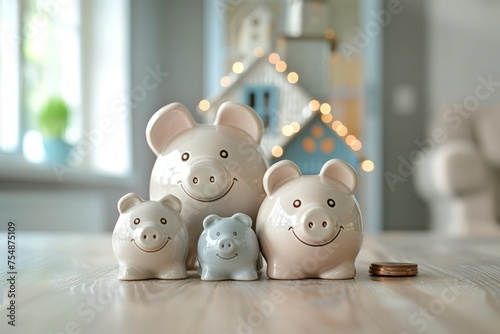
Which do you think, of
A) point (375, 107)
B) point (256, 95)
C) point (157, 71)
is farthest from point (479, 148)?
point (157, 71)

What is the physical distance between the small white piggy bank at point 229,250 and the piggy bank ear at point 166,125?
0.17 metres

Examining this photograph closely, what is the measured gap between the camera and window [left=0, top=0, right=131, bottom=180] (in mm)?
2760

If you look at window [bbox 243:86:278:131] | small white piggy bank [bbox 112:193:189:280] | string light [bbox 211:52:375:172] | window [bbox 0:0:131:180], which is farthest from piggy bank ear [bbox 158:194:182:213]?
window [bbox 0:0:131:180]

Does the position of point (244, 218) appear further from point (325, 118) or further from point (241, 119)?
point (325, 118)

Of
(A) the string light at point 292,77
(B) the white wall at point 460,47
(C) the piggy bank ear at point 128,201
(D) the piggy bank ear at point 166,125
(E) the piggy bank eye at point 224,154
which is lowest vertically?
(C) the piggy bank ear at point 128,201

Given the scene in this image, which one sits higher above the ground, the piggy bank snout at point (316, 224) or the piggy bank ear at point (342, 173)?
the piggy bank ear at point (342, 173)

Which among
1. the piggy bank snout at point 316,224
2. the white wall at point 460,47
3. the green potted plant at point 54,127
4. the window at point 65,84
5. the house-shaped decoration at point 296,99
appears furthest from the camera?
the white wall at point 460,47

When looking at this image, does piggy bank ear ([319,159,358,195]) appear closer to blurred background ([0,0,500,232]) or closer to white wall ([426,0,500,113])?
blurred background ([0,0,500,232])

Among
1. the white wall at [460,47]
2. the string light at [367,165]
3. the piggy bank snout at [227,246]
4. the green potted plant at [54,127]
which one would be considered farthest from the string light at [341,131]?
the white wall at [460,47]

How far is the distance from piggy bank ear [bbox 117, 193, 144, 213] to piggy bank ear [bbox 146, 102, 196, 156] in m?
0.11

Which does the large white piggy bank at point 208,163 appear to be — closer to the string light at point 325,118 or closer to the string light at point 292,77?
the string light at point 325,118

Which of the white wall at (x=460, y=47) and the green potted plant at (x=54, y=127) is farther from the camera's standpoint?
the white wall at (x=460, y=47)

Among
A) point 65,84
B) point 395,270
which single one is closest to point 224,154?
point 395,270

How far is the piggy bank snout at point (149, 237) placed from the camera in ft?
2.73
